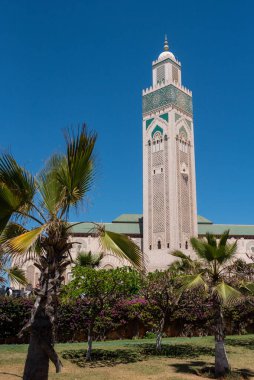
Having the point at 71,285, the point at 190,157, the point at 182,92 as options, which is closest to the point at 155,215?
the point at 190,157

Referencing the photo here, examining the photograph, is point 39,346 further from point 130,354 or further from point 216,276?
point 130,354

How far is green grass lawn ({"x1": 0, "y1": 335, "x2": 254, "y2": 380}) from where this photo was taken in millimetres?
8773

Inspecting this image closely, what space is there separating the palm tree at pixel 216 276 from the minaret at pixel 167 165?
97.4 ft

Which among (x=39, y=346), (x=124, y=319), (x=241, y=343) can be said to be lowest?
(x=241, y=343)

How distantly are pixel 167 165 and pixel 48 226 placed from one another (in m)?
37.3

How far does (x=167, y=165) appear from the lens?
4181 centimetres

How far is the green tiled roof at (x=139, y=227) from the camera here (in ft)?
152

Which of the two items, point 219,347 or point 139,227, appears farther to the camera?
point 139,227

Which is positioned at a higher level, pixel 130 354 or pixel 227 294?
pixel 227 294

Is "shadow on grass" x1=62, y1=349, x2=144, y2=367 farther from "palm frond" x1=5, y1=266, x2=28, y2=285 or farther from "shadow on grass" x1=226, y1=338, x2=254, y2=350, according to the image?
"shadow on grass" x1=226, y1=338, x2=254, y2=350

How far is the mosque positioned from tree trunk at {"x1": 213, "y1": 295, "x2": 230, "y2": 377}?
96.8 feet

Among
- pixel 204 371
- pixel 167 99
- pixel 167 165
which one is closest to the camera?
pixel 204 371

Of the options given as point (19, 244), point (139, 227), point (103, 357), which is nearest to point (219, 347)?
point (103, 357)

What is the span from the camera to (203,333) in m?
18.8
